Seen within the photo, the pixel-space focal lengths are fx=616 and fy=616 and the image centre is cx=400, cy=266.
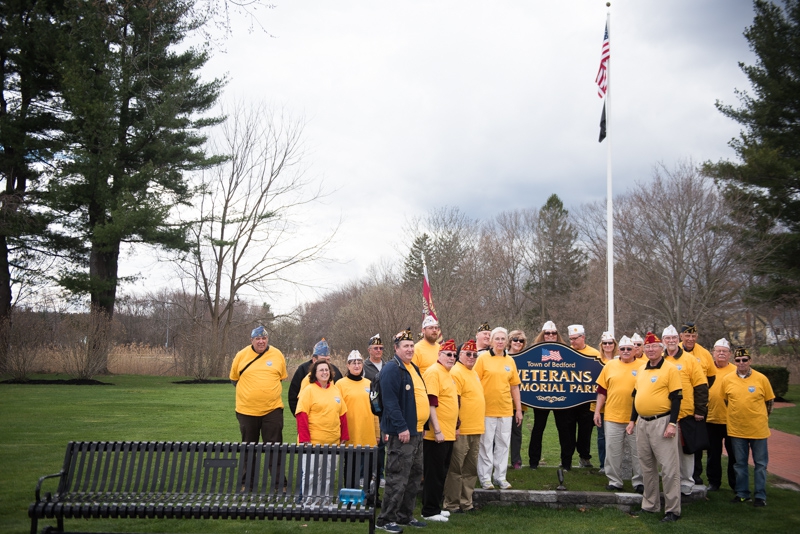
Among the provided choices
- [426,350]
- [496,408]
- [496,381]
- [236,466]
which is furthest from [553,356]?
[236,466]

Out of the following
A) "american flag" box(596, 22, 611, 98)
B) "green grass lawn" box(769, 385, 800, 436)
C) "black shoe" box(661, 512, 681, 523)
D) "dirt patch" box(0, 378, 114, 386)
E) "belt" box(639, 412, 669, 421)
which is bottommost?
"dirt patch" box(0, 378, 114, 386)

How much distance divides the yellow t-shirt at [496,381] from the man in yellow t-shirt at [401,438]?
179 centimetres

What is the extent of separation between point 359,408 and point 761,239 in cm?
2371

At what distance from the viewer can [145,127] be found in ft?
84.9

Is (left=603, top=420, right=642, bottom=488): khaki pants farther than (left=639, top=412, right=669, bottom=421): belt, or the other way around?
(left=603, top=420, right=642, bottom=488): khaki pants

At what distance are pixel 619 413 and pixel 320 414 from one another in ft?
13.1

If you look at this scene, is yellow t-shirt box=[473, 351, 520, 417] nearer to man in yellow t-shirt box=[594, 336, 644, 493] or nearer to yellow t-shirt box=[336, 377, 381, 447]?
man in yellow t-shirt box=[594, 336, 644, 493]

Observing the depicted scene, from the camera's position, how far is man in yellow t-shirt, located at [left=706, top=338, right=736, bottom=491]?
27.9ft

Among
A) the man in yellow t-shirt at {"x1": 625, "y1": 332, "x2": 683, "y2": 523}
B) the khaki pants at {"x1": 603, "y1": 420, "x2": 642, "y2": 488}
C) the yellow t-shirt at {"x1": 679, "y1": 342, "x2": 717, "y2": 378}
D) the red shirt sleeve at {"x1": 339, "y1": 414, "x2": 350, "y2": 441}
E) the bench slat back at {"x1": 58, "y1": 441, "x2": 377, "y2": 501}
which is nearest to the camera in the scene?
the bench slat back at {"x1": 58, "y1": 441, "x2": 377, "y2": 501}

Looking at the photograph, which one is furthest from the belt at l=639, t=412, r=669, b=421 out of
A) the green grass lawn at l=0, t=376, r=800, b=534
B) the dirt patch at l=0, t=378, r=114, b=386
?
the dirt patch at l=0, t=378, r=114, b=386

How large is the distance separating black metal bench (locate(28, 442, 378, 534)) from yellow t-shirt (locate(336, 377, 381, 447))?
1.59 m

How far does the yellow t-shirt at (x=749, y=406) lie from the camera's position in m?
7.93

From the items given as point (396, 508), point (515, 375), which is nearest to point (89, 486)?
point (396, 508)

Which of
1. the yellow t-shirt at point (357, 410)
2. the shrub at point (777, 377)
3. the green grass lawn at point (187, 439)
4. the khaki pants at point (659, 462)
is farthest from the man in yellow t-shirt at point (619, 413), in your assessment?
the shrub at point (777, 377)
